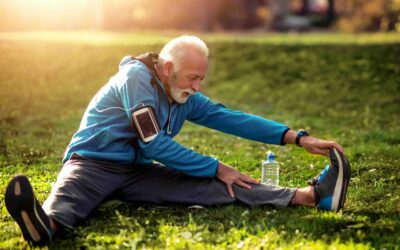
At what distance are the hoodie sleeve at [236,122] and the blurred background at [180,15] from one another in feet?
80.4

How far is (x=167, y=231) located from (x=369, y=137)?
641cm

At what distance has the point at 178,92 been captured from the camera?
582 centimetres

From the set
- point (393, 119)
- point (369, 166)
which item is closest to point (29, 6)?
point (393, 119)

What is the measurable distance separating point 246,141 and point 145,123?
5.30 meters

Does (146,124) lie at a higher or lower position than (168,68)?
lower

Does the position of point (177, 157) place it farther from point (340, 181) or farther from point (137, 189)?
point (340, 181)

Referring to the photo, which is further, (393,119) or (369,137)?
(393,119)

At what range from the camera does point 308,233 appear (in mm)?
5121

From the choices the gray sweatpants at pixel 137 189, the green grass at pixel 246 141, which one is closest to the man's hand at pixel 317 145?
the gray sweatpants at pixel 137 189

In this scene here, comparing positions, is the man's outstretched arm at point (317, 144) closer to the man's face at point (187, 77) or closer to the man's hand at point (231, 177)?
the man's hand at point (231, 177)

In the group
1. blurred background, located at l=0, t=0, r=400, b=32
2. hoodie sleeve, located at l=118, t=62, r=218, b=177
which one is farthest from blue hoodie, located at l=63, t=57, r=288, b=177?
blurred background, located at l=0, t=0, r=400, b=32

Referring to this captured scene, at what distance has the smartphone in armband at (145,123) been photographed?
549cm

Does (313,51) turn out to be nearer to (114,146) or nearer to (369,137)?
(369,137)

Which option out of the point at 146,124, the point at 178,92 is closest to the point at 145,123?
the point at 146,124
